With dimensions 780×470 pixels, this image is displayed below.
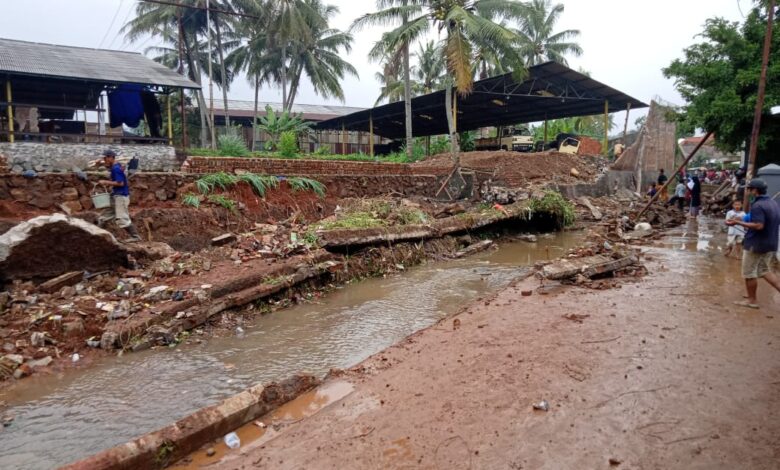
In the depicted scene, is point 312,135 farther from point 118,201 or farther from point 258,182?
point 118,201

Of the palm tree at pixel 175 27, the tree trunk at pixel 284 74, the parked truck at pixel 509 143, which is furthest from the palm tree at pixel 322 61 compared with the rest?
the parked truck at pixel 509 143

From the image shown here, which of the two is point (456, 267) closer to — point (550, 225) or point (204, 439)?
point (550, 225)

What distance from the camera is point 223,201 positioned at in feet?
35.0

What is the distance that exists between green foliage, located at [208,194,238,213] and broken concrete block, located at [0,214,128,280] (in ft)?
11.0

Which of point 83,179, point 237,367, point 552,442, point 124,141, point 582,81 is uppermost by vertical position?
point 582,81

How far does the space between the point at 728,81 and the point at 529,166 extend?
6.81m

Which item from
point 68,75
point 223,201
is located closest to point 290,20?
point 68,75

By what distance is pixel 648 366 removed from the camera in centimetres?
399

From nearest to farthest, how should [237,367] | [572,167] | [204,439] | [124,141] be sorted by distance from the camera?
[204,439] < [237,367] < [124,141] < [572,167]

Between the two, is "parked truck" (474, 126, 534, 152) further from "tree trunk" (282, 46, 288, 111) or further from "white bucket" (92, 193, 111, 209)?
"white bucket" (92, 193, 111, 209)

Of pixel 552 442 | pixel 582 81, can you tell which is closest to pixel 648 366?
pixel 552 442

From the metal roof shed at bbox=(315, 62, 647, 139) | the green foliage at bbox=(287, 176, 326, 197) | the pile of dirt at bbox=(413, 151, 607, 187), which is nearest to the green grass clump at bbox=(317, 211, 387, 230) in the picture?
the green foliage at bbox=(287, 176, 326, 197)

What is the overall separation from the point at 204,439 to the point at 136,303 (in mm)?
3506

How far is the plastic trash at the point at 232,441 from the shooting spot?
3.36 metres
